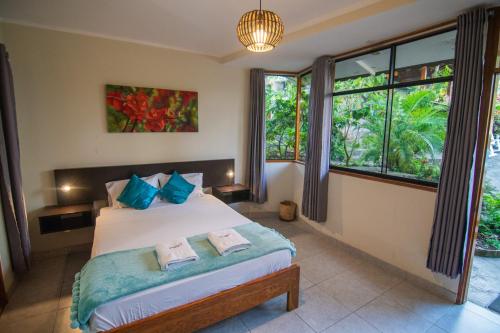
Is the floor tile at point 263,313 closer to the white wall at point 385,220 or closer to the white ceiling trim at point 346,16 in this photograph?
the white wall at point 385,220

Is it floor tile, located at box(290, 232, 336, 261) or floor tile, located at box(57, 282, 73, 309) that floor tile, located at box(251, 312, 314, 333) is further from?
floor tile, located at box(57, 282, 73, 309)

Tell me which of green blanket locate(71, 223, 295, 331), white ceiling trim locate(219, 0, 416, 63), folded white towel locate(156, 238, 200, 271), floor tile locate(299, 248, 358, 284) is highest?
white ceiling trim locate(219, 0, 416, 63)

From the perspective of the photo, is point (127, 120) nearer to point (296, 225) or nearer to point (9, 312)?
point (9, 312)

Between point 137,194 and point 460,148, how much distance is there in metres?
3.56

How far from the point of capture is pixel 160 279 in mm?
1836

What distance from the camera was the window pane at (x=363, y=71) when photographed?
3139 mm

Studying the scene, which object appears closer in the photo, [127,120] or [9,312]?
[9,312]

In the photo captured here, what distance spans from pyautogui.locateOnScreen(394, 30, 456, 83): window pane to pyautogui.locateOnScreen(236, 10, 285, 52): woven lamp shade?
192 cm

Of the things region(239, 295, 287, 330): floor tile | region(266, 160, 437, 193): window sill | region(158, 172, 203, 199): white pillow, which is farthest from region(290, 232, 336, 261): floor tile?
region(158, 172, 203, 199): white pillow

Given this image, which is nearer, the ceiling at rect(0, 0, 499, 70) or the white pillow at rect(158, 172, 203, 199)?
the ceiling at rect(0, 0, 499, 70)

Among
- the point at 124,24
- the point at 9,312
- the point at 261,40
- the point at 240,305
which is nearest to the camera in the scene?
the point at 261,40

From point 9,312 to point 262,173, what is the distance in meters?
3.48

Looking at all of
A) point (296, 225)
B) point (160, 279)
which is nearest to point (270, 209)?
point (296, 225)

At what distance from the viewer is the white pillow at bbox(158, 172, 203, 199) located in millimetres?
3723
